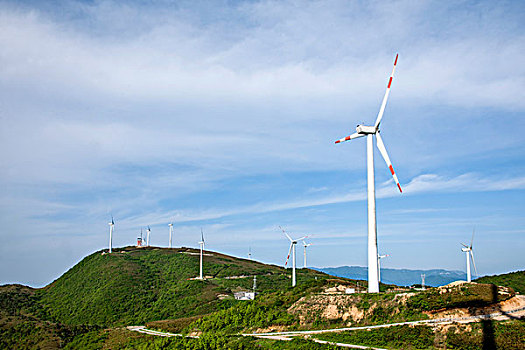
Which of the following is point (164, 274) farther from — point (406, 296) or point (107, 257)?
point (406, 296)

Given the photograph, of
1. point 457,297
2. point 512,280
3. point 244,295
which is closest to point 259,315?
point 457,297

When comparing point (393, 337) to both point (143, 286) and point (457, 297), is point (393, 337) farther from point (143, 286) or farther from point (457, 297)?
point (143, 286)

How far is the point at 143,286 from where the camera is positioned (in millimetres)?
137750

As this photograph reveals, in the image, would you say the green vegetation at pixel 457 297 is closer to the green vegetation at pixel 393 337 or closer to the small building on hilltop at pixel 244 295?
the green vegetation at pixel 393 337

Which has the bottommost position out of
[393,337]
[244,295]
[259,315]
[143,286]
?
[393,337]

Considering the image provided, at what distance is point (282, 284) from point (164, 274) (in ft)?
144

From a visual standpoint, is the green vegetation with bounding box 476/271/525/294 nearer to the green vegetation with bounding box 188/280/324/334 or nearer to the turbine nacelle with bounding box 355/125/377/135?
the green vegetation with bounding box 188/280/324/334

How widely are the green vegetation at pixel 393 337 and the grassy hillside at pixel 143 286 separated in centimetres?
5579

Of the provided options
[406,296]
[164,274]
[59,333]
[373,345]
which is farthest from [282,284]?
[373,345]

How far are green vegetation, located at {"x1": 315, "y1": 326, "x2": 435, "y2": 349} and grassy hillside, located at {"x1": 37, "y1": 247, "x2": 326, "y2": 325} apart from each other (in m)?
55.8

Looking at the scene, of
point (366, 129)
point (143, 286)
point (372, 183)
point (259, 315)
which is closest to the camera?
point (372, 183)

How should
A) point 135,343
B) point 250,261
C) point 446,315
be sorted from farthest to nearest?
point 250,261
point 135,343
point 446,315

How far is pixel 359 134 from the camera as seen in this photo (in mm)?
64938

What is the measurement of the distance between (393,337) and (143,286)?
343ft
